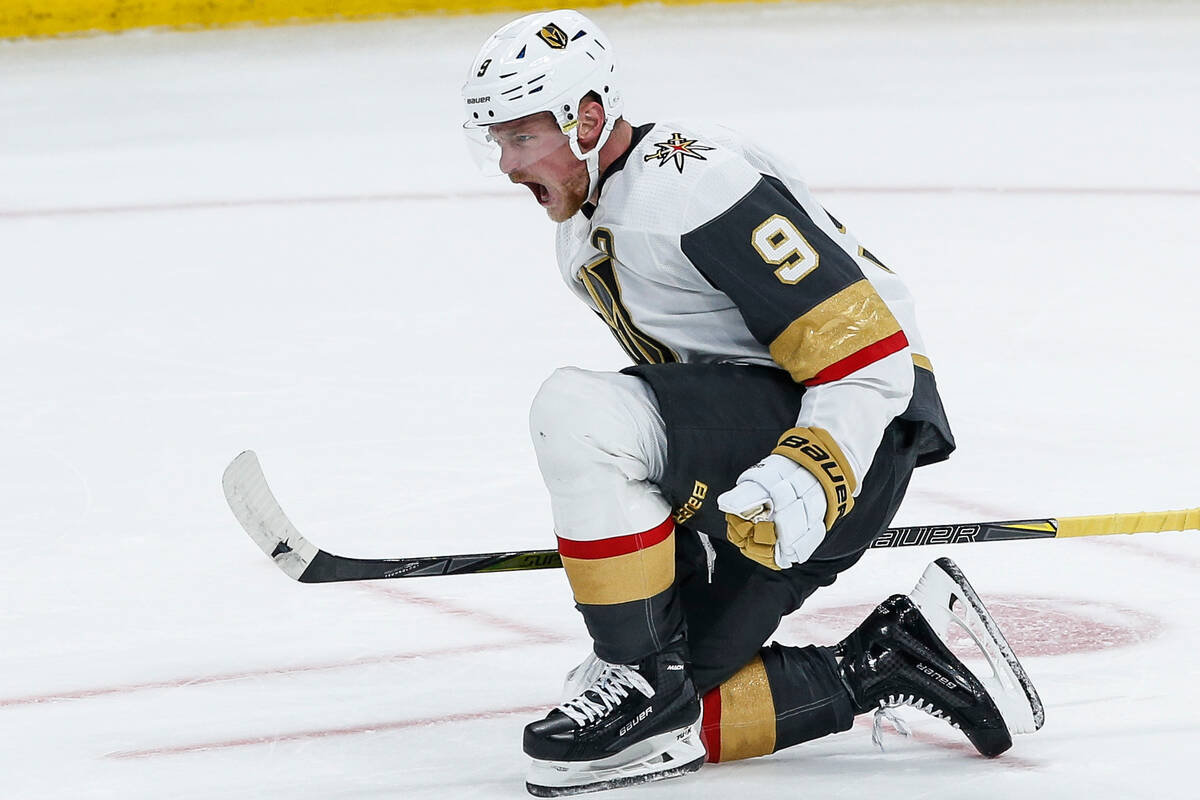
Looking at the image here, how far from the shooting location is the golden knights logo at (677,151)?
185 cm

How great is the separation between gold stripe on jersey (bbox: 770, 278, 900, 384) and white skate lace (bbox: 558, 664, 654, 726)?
35 centimetres

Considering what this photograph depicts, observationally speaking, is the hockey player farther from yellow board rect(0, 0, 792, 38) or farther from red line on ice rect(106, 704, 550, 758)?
yellow board rect(0, 0, 792, 38)

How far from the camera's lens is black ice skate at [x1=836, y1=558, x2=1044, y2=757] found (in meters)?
1.92

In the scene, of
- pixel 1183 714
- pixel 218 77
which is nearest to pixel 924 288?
pixel 1183 714

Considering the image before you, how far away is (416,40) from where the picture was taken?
6.62 meters

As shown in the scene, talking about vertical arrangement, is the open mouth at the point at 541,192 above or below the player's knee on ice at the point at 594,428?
above

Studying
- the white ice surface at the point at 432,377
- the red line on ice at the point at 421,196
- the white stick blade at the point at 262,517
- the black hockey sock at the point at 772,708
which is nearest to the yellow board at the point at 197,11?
the white ice surface at the point at 432,377

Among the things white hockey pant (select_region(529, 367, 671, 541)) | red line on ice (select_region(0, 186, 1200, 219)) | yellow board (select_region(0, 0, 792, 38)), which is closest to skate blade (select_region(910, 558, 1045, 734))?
white hockey pant (select_region(529, 367, 671, 541))

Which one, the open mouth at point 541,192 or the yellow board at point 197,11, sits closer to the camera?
the open mouth at point 541,192

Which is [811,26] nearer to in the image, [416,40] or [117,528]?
[416,40]

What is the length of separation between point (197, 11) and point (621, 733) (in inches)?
207

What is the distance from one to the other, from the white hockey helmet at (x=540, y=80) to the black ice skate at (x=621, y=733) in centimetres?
52

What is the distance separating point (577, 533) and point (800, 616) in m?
0.61

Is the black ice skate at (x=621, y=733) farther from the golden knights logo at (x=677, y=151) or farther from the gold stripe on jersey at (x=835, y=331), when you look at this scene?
the golden knights logo at (x=677, y=151)
